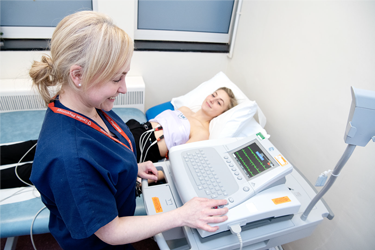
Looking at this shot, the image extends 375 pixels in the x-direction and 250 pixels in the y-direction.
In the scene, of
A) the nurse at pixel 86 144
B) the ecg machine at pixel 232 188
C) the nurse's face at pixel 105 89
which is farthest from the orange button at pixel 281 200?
the nurse's face at pixel 105 89

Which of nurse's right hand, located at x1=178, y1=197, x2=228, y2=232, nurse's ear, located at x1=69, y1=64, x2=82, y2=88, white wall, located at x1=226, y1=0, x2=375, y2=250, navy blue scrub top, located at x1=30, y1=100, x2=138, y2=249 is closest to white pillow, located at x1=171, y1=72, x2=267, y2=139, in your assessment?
white wall, located at x1=226, y1=0, x2=375, y2=250

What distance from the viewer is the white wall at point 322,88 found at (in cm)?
116

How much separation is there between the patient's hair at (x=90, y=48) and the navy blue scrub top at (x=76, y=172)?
0.15 m

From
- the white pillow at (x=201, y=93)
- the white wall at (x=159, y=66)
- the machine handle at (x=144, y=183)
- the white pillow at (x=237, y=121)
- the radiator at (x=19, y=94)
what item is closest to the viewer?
the machine handle at (x=144, y=183)

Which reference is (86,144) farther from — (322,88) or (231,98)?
(231,98)

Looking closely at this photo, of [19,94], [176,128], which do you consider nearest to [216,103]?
[176,128]

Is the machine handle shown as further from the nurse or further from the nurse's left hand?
the nurse

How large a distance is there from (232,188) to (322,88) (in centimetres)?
83

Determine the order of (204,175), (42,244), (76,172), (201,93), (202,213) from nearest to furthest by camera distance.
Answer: (76,172) → (202,213) → (204,175) → (42,244) → (201,93)

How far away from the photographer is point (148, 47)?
7.36ft

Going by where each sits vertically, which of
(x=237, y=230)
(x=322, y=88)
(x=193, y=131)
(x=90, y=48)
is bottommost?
(x=193, y=131)

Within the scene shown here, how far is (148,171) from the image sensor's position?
1.19 meters

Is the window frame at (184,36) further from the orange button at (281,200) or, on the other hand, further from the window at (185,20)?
the orange button at (281,200)

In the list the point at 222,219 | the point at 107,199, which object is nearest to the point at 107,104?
the point at 107,199
